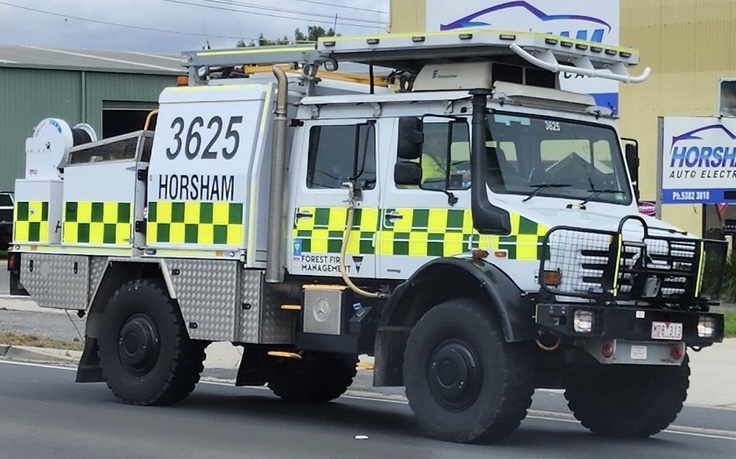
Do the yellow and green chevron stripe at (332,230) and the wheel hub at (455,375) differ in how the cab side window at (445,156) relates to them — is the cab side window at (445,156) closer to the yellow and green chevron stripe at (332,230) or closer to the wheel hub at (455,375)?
the yellow and green chevron stripe at (332,230)

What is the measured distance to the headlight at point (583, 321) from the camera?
9703mm

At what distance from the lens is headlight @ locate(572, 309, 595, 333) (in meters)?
9.70

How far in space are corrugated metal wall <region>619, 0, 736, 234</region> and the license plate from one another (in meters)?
23.4

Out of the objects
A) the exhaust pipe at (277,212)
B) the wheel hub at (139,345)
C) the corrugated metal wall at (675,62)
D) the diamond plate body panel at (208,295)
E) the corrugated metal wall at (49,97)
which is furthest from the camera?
the corrugated metal wall at (49,97)

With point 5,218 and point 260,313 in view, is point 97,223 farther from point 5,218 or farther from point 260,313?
point 5,218

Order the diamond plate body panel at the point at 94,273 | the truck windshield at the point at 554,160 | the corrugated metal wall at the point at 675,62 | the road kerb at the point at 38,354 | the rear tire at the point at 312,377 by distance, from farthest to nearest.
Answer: the corrugated metal wall at the point at 675,62 < the road kerb at the point at 38,354 < the rear tire at the point at 312,377 < the diamond plate body panel at the point at 94,273 < the truck windshield at the point at 554,160

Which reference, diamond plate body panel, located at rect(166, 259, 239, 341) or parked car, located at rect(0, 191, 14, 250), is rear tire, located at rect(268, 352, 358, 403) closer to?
diamond plate body panel, located at rect(166, 259, 239, 341)

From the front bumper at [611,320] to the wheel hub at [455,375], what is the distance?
667 millimetres

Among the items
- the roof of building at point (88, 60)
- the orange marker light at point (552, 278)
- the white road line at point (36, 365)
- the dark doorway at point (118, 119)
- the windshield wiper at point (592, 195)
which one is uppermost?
the roof of building at point (88, 60)

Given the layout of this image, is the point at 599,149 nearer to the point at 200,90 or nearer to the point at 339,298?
the point at 339,298

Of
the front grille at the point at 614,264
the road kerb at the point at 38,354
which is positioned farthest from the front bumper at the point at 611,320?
the road kerb at the point at 38,354

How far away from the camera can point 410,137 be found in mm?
10477

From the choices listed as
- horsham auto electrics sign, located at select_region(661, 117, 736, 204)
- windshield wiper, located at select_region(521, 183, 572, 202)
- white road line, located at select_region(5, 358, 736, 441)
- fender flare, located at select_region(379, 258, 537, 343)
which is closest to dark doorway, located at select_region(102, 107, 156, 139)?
horsham auto electrics sign, located at select_region(661, 117, 736, 204)

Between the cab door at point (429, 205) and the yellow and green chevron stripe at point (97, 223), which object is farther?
the yellow and green chevron stripe at point (97, 223)
